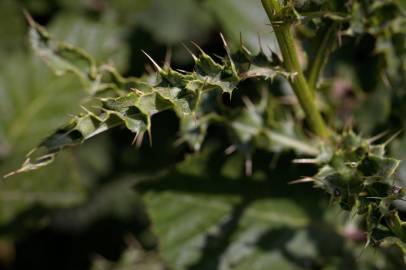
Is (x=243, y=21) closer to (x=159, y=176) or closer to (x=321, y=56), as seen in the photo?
(x=159, y=176)

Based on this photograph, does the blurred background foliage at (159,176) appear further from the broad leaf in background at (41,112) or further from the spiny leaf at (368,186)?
the spiny leaf at (368,186)

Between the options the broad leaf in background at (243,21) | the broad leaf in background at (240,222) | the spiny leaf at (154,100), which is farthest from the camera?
the broad leaf in background at (243,21)

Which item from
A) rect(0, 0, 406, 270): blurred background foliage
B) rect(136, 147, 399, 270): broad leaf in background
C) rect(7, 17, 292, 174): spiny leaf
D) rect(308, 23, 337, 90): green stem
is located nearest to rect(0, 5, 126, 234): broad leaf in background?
rect(0, 0, 406, 270): blurred background foliage

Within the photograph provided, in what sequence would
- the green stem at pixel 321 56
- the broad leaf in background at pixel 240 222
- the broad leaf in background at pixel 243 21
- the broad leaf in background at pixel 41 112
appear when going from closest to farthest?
the green stem at pixel 321 56 < the broad leaf in background at pixel 240 222 < the broad leaf in background at pixel 243 21 < the broad leaf in background at pixel 41 112

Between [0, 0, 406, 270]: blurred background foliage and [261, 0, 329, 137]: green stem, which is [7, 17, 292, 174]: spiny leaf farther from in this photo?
[0, 0, 406, 270]: blurred background foliage

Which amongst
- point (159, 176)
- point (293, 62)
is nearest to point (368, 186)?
point (293, 62)

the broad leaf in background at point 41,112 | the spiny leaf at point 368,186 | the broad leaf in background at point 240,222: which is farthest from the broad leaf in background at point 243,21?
the spiny leaf at point 368,186
